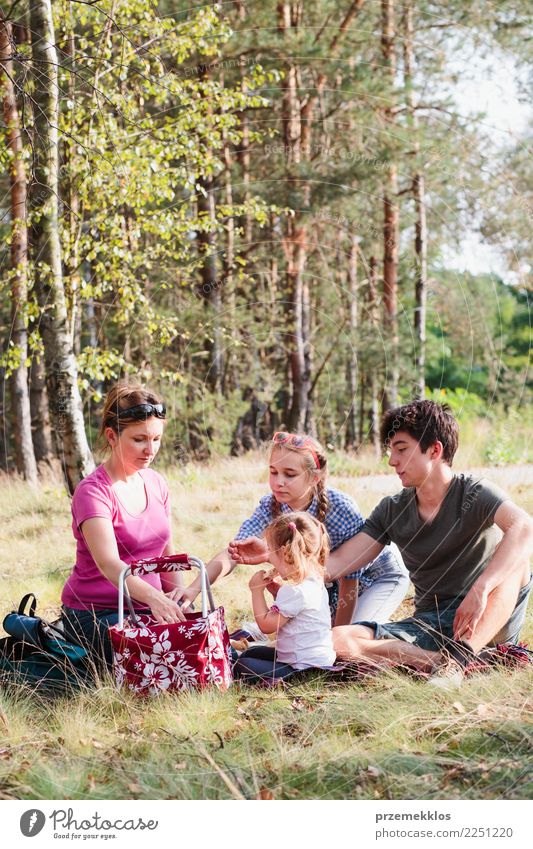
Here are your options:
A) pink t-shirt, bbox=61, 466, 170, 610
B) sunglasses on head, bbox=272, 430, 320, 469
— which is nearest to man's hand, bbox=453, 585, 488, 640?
sunglasses on head, bbox=272, 430, 320, 469

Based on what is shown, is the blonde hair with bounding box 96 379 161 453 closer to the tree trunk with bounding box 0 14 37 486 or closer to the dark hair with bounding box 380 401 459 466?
the dark hair with bounding box 380 401 459 466

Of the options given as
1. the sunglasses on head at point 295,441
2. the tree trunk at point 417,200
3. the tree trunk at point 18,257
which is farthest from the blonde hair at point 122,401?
the tree trunk at point 417,200

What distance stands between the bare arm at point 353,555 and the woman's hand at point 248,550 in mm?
335

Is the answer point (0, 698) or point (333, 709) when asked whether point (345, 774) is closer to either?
point (333, 709)

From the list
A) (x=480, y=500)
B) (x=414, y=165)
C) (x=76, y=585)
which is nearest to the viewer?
(x=480, y=500)

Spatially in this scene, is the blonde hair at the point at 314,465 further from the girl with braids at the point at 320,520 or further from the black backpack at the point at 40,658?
the black backpack at the point at 40,658

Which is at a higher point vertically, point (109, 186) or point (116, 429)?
point (109, 186)

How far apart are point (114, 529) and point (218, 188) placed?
10.6 feet

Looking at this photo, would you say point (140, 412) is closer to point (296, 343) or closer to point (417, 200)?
point (417, 200)

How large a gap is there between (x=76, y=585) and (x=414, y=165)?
9.29 metres

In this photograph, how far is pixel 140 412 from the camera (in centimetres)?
402

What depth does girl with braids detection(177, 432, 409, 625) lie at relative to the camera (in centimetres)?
414

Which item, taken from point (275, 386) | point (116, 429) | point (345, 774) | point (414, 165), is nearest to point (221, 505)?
point (116, 429)

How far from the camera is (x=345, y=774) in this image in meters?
2.96
